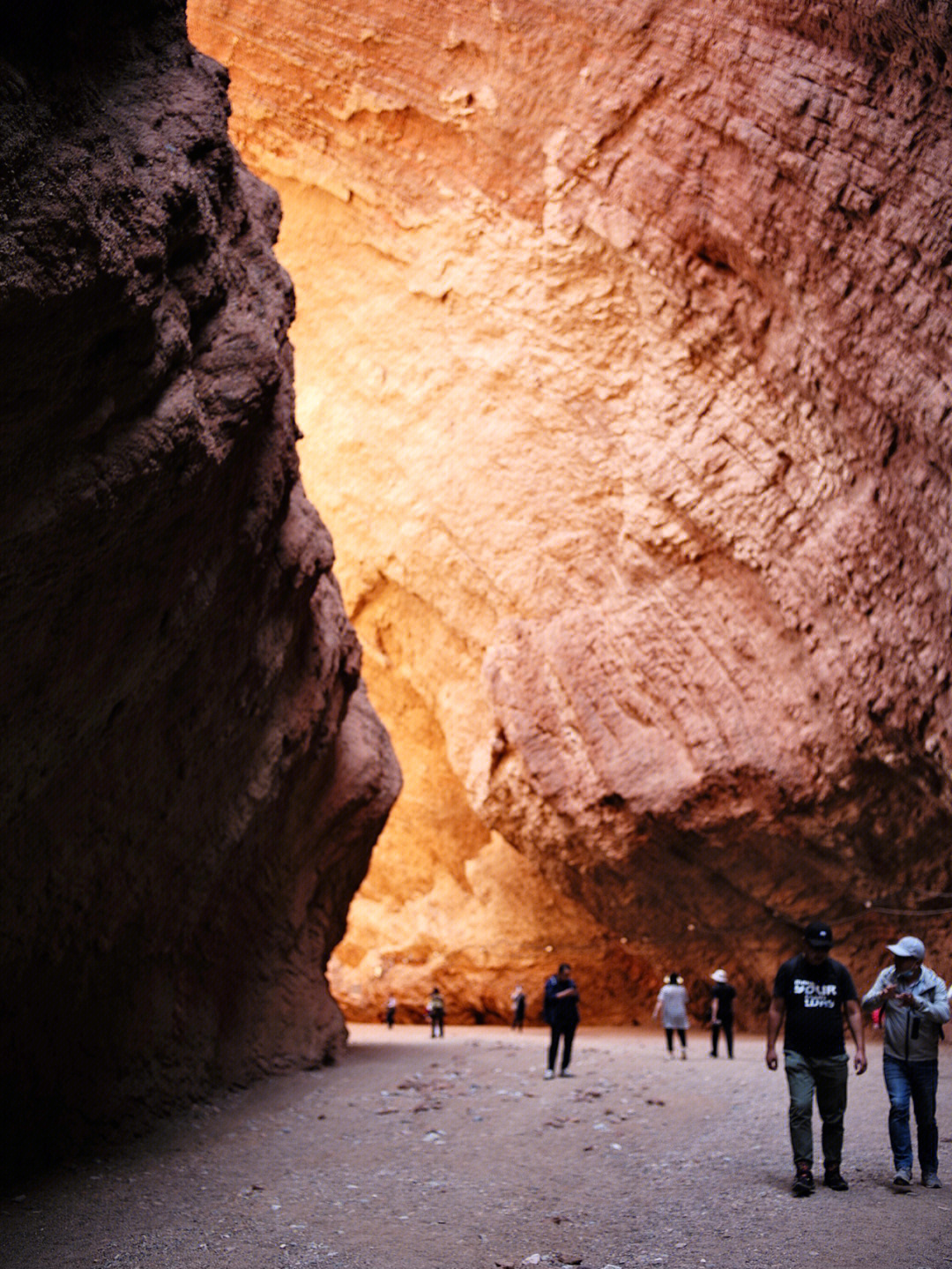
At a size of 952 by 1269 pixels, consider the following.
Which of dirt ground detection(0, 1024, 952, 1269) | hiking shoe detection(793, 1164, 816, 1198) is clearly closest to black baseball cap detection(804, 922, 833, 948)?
hiking shoe detection(793, 1164, 816, 1198)

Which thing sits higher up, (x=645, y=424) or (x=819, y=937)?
(x=645, y=424)

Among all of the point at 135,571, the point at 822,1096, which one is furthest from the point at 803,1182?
the point at 135,571

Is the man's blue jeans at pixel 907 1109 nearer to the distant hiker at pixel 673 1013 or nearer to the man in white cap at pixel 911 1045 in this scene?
the man in white cap at pixel 911 1045

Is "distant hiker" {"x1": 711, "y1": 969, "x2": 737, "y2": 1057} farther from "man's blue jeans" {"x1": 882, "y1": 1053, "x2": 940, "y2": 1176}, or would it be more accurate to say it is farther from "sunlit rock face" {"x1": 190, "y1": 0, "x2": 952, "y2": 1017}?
"man's blue jeans" {"x1": 882, "y1": 1053, "x2": 940, "y2": 1176}

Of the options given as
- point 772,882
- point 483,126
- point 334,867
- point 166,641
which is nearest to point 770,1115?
point 166,641

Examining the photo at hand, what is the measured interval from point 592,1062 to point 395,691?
43.2 feet

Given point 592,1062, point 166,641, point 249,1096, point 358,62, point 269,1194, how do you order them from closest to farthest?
1. point 269,1194
2. point 166,641
3. point 249,1096
4. point 592,1062
5. point 358,62

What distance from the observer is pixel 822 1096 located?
17.3 feet

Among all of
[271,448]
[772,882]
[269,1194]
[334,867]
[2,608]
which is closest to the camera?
[2,608]

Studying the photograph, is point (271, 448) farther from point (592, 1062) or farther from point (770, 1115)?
point (592, 1062)

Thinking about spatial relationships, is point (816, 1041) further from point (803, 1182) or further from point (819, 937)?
point (803, 1182)

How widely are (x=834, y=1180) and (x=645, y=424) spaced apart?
14065mm

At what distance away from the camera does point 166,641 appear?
6008 mm

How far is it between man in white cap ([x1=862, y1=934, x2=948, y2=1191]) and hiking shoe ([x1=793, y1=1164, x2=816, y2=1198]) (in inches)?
18.2
